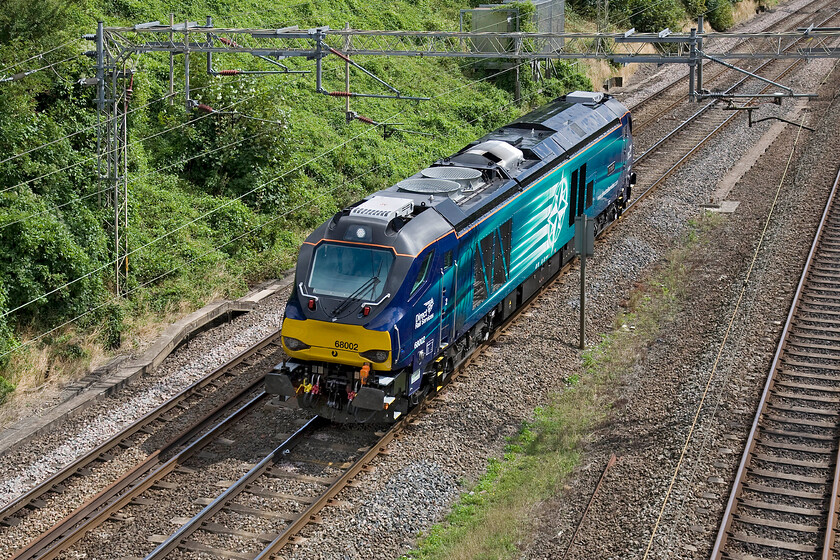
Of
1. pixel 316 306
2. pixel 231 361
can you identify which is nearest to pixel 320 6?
pixel 231 361

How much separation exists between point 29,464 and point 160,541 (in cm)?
351

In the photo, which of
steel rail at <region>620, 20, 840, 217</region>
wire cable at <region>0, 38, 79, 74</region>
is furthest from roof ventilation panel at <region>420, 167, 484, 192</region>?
steel rail at <region>620, 20, 840, 217</region>

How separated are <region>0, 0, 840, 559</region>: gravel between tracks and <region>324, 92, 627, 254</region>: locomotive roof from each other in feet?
10.3

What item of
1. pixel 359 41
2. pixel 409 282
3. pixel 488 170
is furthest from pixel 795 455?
pixel 359 41

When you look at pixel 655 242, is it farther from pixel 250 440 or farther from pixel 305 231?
pixel 250 440

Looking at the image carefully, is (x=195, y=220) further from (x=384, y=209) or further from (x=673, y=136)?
(x=673, y=136)

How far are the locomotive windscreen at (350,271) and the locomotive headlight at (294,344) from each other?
33.1 inches

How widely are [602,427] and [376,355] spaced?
4.28 m

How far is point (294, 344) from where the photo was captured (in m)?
15.3

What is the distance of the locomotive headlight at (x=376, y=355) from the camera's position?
1469 centimetres

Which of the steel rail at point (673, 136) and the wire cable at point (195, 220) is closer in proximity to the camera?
the wire cable at point (195, 220)

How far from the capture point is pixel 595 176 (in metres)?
23.8

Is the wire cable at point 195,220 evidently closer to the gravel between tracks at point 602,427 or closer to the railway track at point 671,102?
the gravel between tracks at point 602,427

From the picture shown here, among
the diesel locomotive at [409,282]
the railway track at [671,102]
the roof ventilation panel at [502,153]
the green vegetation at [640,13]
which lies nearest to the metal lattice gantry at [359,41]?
the roof ventilation panel at [502,153]
